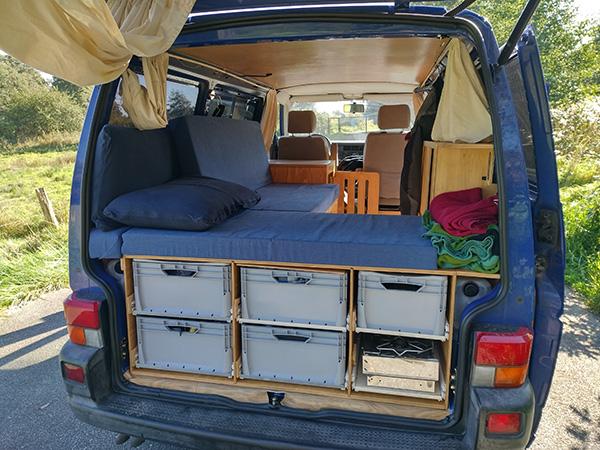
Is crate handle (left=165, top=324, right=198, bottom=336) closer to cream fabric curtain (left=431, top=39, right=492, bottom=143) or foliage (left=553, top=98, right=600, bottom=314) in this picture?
cream fabric curtain (left=431, top=39, right=492, bottom=143)

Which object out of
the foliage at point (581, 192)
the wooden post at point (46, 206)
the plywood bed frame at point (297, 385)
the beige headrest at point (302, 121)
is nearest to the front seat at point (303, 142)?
the beige headrest at point (302, 121)

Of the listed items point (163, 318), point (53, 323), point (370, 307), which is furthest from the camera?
point (53, 323)

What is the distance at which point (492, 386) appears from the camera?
1438mm

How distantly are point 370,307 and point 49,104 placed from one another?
1620 centimetres

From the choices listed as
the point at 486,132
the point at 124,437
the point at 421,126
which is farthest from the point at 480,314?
the point at 421,126

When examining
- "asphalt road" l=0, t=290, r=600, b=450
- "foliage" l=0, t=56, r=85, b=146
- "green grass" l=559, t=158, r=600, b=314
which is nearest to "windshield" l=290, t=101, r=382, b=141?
"green grass" l=559, t=158, r=600, b=314

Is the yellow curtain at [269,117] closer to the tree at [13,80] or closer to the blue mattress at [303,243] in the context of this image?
the blue mattress at [303,243]

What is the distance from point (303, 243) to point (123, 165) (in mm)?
1155

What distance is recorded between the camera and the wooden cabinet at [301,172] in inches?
186

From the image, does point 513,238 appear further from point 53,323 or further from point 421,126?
point 53,323

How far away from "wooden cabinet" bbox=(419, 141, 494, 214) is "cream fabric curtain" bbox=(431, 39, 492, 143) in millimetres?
249

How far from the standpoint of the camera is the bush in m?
13.2

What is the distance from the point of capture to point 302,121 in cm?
561

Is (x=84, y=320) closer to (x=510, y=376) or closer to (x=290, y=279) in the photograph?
(x=290, y=279)
